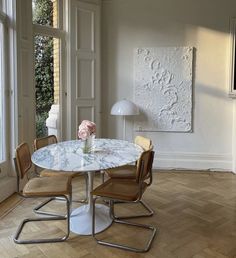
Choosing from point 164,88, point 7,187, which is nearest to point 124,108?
point 164,88

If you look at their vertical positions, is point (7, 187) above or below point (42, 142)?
below

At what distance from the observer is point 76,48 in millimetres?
4723

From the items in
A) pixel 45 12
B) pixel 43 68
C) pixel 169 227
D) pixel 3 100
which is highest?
pixel 45 12

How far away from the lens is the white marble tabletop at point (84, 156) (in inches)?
97.5

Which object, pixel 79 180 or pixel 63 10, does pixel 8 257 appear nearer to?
pixel 79 180

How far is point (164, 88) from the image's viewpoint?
505 centimetres

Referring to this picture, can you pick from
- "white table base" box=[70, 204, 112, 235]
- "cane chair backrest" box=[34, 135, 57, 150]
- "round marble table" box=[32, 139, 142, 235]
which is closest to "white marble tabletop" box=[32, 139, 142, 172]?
"round marble table" box=[32, 139, 142, 235]

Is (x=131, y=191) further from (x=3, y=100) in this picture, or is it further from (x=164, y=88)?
(x=164, y=88)

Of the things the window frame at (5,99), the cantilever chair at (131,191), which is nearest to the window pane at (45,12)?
the window frame at (5,99)

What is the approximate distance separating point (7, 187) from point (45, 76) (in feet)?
5.64

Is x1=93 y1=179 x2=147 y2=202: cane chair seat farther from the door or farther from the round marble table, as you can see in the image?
the door

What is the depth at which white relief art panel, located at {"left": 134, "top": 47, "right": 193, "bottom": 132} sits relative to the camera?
16.3ft

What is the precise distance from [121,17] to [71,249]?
150 inches

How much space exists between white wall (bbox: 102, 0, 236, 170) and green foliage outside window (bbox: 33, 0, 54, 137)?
0.96m
